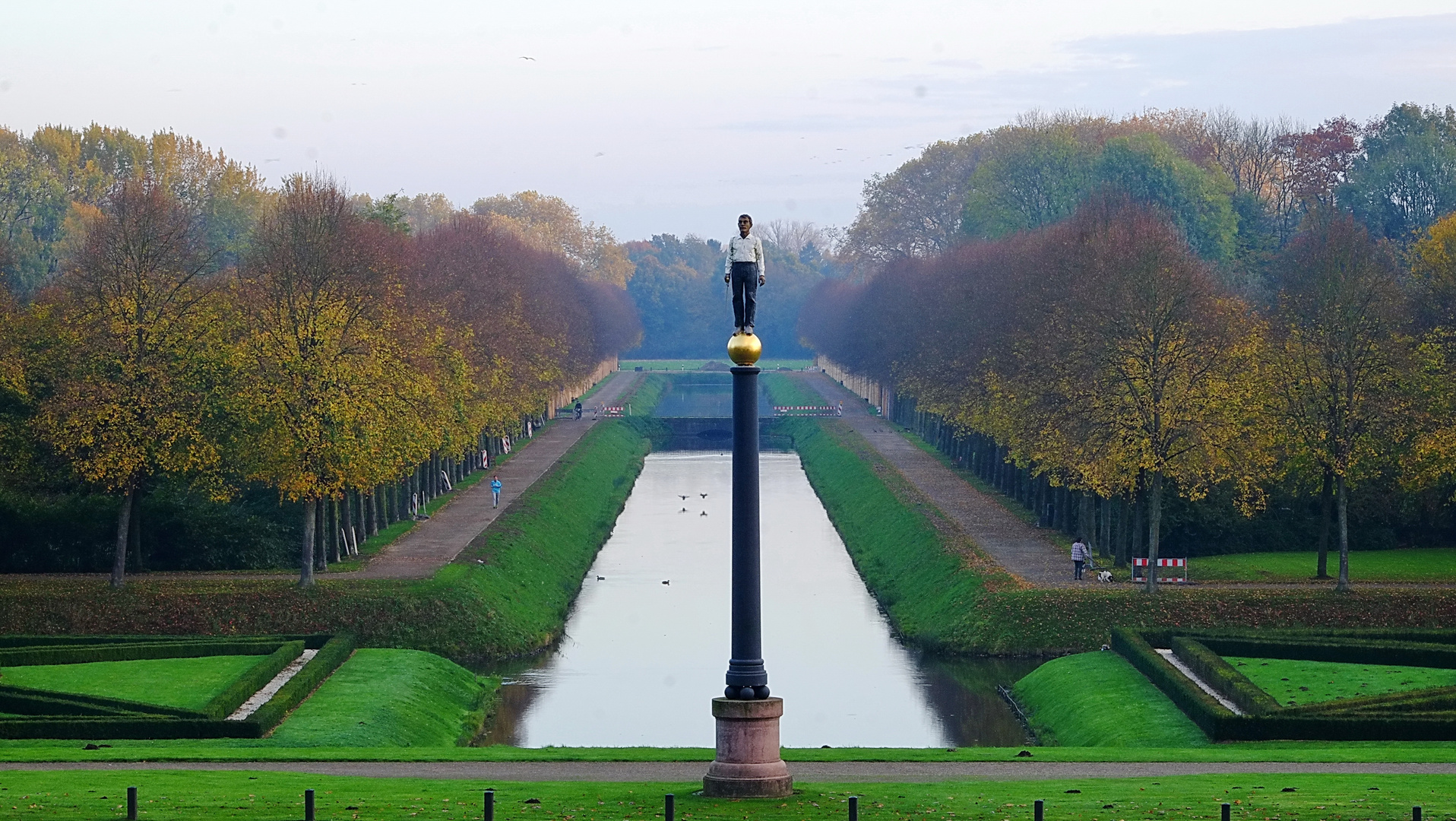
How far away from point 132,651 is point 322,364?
13.1 metres

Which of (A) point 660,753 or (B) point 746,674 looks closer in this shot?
(B) point 746,674

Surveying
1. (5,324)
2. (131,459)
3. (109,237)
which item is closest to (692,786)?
(131,459)

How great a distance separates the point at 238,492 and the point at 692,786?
111 feet

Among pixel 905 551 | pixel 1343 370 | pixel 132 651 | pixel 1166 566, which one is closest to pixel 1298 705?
pixel 1166 566

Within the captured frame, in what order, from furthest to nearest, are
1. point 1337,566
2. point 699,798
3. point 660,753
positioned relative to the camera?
1. point 1337,566
2. point 660,753
3. point 699,798

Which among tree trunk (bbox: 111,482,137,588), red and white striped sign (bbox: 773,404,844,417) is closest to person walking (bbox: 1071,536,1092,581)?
tree trunk (bbox: 111,482,137,588)

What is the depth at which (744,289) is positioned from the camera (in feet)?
100

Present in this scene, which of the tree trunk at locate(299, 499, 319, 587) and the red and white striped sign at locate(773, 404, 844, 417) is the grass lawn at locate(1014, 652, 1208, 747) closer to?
the tree trunk at locate(299, 499, 319, 587)

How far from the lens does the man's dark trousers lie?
30453 millimetres

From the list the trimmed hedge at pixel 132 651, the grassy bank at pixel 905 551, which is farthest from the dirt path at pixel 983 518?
the trimmed hedge at pixel 132 651

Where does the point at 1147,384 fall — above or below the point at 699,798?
above

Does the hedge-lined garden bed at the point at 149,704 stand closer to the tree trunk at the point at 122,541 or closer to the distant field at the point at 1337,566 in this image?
the tree trunk at the point at 122,541

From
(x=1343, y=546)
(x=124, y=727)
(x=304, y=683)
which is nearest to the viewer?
(x=124, y=727)

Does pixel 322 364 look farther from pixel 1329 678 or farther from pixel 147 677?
pixel 1329 678
